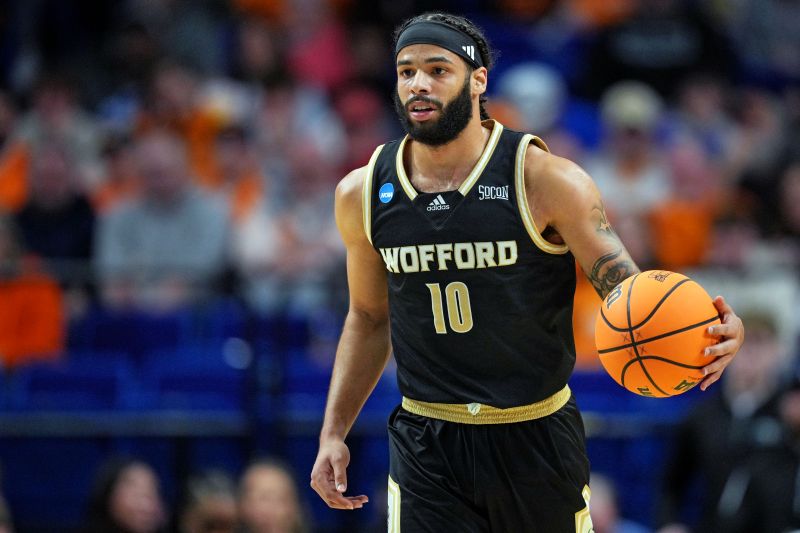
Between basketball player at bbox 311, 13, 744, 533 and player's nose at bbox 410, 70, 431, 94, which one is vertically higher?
player's nose at bbox 410, 70, 431, 94

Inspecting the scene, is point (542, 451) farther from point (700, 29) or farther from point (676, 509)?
point (700, 29)

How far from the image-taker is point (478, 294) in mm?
5270

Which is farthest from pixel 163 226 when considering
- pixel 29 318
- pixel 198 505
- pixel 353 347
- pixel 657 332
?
pixel 657 332

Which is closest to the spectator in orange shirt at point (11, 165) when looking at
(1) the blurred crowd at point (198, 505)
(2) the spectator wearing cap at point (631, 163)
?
(1) the blurred crowd at point (198, 505)

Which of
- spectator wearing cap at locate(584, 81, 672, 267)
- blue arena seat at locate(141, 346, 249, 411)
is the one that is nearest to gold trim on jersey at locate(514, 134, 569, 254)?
blue arena seat at locate(141, 346, 249, 411)

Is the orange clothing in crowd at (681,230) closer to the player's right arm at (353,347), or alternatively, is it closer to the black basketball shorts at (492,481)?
the player's right arm at (353,347)

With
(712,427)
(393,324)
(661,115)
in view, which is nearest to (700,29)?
(661,115)

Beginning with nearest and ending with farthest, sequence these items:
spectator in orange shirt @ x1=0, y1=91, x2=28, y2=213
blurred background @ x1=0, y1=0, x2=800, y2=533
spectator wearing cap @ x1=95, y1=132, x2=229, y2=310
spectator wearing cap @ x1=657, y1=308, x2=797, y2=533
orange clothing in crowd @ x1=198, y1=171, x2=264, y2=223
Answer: spectator wearing cap @ x1=657, y1=308, x2=797, y2=533, blurred background @ x1=0, y1=0, x2=800, y2=533, spectator wearing cap @ x1=95, y1=132, x2=229, y2=310, orange clothing in crowd @ x1=198, y1=171, x2=264, y2=223, spectator in orange shirt @ x1=0, y1=91, x2=28, y2=213

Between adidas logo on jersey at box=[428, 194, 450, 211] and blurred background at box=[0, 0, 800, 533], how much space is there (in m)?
3.78

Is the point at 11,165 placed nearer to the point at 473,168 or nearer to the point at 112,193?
the point at 112,193

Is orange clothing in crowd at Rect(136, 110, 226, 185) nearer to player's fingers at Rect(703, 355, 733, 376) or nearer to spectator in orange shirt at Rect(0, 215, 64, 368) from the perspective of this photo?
spectator in orange shirt at Rect(0, 215, 64, 368)

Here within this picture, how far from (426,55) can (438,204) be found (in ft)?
1.98

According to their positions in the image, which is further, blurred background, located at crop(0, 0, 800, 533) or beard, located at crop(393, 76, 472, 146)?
blurred background, located at crop(0, 0, 800, 533)

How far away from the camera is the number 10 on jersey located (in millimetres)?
5281
